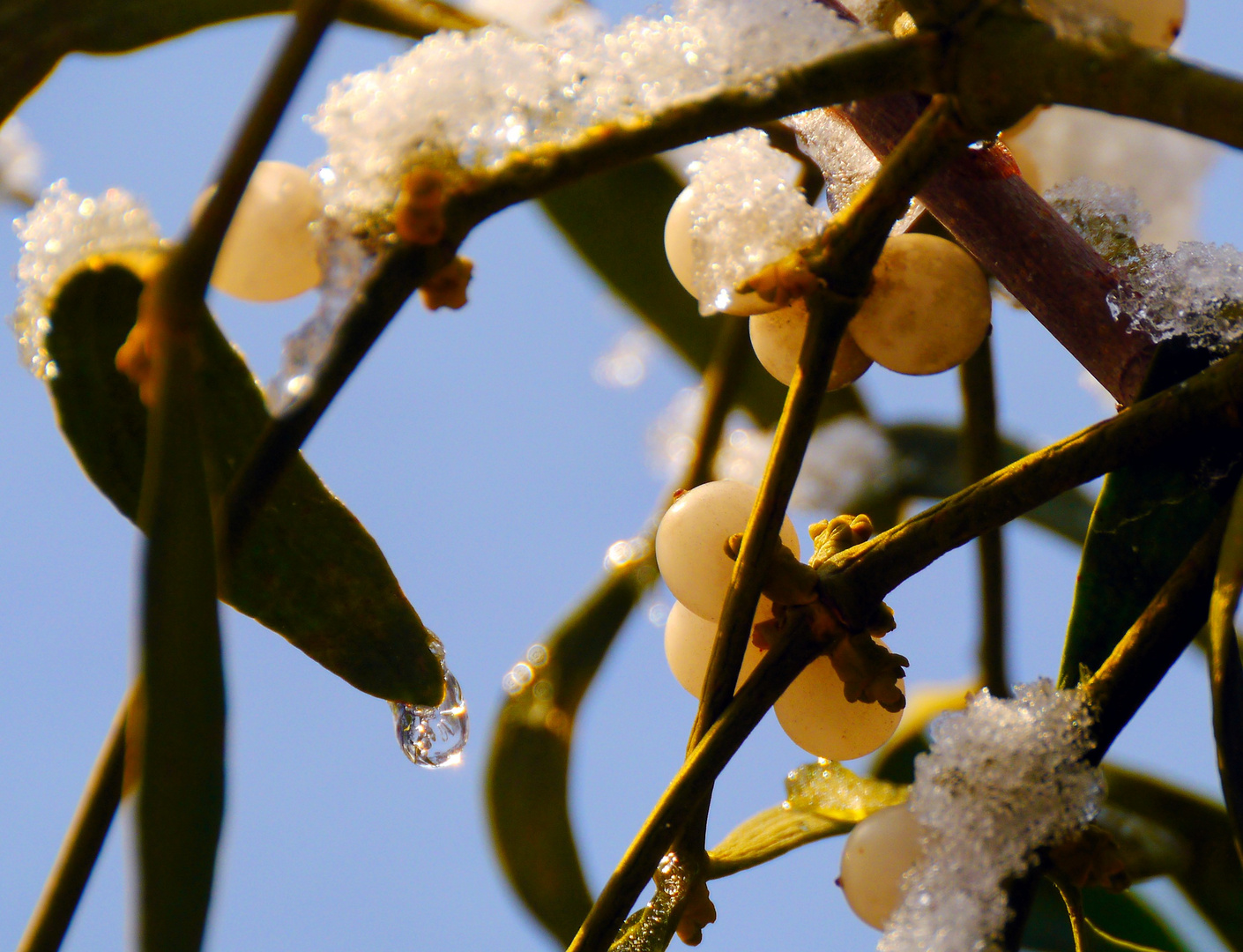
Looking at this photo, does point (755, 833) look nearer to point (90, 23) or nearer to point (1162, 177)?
point (90, 23)

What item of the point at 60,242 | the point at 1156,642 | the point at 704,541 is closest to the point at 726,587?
the point at 704,541

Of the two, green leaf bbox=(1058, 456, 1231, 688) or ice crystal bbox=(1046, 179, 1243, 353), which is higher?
ice crystal bbox=(1046, 179, 1243, 353)

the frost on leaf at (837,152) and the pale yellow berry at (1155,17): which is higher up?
the pale yellow berry at (1155,17)

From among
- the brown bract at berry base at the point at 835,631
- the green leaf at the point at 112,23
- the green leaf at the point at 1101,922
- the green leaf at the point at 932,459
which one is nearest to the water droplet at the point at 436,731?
the brown bract at berry base at the point at 835,631

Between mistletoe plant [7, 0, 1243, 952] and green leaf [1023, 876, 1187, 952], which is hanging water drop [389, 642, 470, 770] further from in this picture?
green leaf [1023, 876, 1187, 952]

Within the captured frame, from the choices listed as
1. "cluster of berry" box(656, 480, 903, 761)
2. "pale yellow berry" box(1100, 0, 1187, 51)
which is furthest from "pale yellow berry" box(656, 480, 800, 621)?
"pale yellow berry" box(1100, 0, 1187, 51)

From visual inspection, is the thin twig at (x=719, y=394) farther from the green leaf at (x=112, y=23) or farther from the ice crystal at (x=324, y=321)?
the ice crystal at (x=324, y=321)
